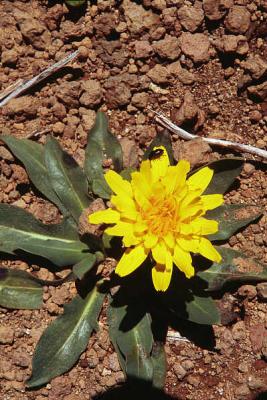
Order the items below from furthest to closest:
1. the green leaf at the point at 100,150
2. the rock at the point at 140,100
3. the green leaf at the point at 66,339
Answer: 1. the rock at the point at 140,100
2. the green leaf at the point at 100,150
3. the green leaf at the point at 66,339

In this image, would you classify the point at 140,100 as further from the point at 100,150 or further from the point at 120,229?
the point at 120,229

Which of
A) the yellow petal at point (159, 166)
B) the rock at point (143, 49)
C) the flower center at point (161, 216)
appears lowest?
the flower center at point (161, 216)

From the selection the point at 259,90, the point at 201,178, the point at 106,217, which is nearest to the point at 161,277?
the point at 106,217

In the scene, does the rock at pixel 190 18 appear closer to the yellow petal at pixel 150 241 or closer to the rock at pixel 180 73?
the rock at pixel 180 73

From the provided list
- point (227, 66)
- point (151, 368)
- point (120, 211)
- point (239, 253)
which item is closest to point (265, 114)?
point (227, 66)

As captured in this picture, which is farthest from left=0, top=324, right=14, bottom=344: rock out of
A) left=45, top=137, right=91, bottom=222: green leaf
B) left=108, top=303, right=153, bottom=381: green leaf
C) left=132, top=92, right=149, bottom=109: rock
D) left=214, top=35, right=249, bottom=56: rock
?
left=214, top=35, right=249, bottom=56: rock

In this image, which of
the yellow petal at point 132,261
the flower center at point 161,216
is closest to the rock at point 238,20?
the flower center at point 161,216

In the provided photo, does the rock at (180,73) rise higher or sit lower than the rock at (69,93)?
lower

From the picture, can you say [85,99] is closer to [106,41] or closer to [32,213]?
[106,41]
